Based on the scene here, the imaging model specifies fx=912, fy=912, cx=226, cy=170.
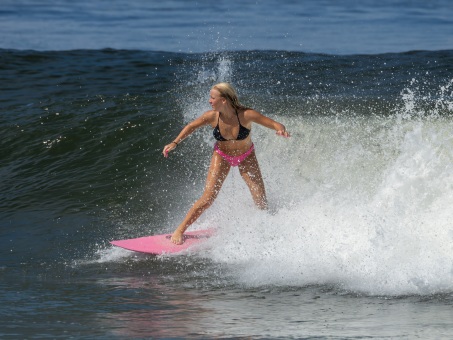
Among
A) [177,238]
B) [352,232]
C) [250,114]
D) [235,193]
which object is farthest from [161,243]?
[352,232]

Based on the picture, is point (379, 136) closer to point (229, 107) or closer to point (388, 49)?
point (229, 107)

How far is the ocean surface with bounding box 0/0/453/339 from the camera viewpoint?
7059 mm

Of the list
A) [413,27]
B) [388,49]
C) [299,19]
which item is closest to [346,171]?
[388,49]

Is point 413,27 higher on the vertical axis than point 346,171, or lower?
higher

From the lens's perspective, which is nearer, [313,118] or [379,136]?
[379,136]

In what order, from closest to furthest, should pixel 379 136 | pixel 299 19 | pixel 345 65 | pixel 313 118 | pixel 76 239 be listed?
pixel 76 239
pixel 379 136
pixel 313 118
pixel 345 65
pixel 299 19

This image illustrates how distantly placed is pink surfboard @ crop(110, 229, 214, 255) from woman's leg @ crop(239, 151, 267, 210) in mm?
622

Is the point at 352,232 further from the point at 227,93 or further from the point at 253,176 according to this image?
the point at 227,93

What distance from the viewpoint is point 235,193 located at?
1023cm

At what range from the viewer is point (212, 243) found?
9.14 m

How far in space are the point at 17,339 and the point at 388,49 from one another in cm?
1761

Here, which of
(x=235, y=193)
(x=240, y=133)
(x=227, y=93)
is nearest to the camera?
(x=227, y=93)

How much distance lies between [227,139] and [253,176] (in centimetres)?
49

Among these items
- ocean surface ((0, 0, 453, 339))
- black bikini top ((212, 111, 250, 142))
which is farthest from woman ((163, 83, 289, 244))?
ocean surface ((0, 0, 453, 339))
